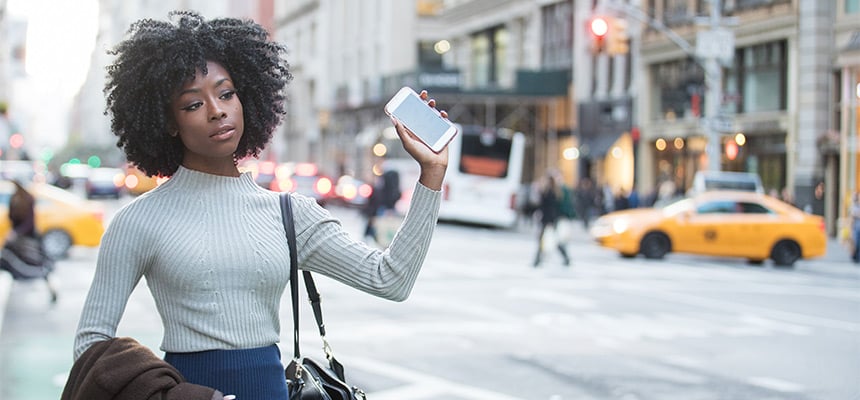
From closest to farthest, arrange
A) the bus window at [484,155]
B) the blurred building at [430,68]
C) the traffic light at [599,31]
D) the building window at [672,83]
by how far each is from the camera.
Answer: the traffic light at [599,31], the bus window at [484,155], the building window at [672,83], the blurred building at [430,68]

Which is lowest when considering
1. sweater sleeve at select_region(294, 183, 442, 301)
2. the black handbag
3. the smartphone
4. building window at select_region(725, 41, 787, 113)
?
the black handbag

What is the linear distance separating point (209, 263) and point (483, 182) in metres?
35.3

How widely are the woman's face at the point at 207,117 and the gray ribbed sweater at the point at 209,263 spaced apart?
0.29 feet

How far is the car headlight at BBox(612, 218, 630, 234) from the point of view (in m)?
25.0

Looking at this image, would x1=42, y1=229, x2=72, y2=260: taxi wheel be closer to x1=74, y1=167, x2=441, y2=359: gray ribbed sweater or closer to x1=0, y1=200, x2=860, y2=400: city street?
x1=0, y1=200, x2=860, y2=400: city street

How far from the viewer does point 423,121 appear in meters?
3.30

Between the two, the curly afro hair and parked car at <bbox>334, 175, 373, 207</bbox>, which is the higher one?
the curly afro hair

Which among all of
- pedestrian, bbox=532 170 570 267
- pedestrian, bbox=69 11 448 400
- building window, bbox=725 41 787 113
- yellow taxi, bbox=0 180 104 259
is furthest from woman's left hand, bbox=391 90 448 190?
building window, bbox=725 41 787 113

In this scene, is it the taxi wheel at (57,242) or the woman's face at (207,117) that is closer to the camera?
the woman's face at (207,117)

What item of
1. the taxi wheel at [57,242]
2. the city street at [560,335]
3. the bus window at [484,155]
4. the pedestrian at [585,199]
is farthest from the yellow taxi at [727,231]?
the pedestrian at [585,199]

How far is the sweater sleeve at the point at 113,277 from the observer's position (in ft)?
10.4

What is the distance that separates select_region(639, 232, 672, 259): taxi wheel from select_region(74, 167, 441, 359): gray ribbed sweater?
2184 cm

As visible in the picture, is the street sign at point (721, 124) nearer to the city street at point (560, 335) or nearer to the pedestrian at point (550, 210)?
the pedestrian at point (550, 210)

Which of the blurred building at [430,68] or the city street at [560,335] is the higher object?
the blurred building at [430,68]
